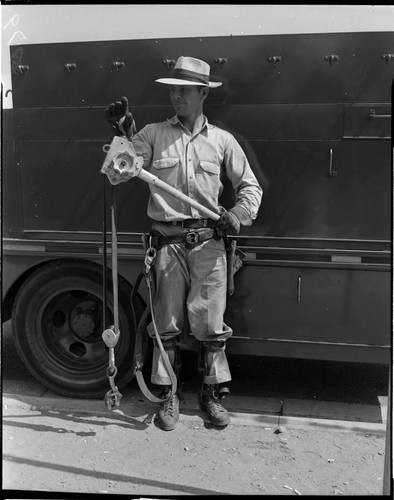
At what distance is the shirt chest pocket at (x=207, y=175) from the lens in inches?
148

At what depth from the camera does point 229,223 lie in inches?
143

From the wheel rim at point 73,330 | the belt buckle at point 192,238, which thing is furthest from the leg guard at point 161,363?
the belt buckle at point 192,238

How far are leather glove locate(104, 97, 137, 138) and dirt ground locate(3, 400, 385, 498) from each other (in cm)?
181

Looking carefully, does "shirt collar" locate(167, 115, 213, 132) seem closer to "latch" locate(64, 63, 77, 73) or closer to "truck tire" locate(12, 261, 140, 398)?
"latch" locate(64, 63, 77, 73)

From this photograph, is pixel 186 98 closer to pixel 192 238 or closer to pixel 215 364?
pixel 192 238

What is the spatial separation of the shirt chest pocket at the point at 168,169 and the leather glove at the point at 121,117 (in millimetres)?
303

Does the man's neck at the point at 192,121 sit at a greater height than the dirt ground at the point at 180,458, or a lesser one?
greater

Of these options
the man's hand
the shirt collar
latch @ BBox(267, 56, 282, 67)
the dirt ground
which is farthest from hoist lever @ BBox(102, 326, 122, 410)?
latch @ BBox(267, 56, 282, 67)

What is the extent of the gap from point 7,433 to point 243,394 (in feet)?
5.26

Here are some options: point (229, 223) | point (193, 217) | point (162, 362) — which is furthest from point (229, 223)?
point (162, 362)

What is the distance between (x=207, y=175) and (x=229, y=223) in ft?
1.14

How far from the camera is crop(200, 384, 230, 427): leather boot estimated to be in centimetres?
387

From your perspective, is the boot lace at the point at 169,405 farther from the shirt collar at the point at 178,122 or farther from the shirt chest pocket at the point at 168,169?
the shirt collar at the point at 178,122

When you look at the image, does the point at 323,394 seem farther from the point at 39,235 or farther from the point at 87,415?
the point at 39,235
